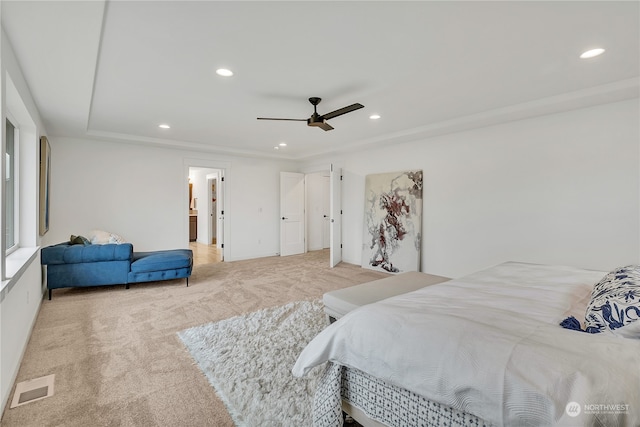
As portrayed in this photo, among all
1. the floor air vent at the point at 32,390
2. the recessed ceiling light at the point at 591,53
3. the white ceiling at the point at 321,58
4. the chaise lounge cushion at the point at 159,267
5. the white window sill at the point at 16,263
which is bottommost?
the floor air vent at the point at 32,390

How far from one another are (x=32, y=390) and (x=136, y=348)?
0.66 m

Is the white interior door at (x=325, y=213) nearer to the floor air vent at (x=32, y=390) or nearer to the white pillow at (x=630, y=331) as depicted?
the floor air vent at (x=32, y=390)

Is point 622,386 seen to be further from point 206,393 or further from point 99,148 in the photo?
point 99,148

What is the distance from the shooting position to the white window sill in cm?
199

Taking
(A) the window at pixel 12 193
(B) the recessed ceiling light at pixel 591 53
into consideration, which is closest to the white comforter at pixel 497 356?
(B) the recessed ceiling light at pixel 591 53

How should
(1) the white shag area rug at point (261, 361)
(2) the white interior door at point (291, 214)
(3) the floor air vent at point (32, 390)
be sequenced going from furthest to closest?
(2) the white interior door at point (291, 214), (3) the floor air vent at point (32, 390), (1) the white shag area rug at point (261, 361)

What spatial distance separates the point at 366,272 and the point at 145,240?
13.7ft

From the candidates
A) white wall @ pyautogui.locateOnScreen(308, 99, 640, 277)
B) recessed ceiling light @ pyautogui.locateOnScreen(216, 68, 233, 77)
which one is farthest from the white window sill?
white wall @ pyautogui.locateOnScreen(308, 99, 640, 277)

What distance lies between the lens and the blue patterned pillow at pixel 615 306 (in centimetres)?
115

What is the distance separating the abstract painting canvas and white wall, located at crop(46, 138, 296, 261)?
2.76 metres

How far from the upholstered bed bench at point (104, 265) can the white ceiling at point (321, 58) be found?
173 cm

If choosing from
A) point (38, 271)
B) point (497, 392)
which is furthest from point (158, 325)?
point (497, 392)

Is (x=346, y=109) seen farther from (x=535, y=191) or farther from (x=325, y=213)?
(x=325, y=213)

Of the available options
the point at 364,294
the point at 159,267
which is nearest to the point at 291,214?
the point at 159,267
